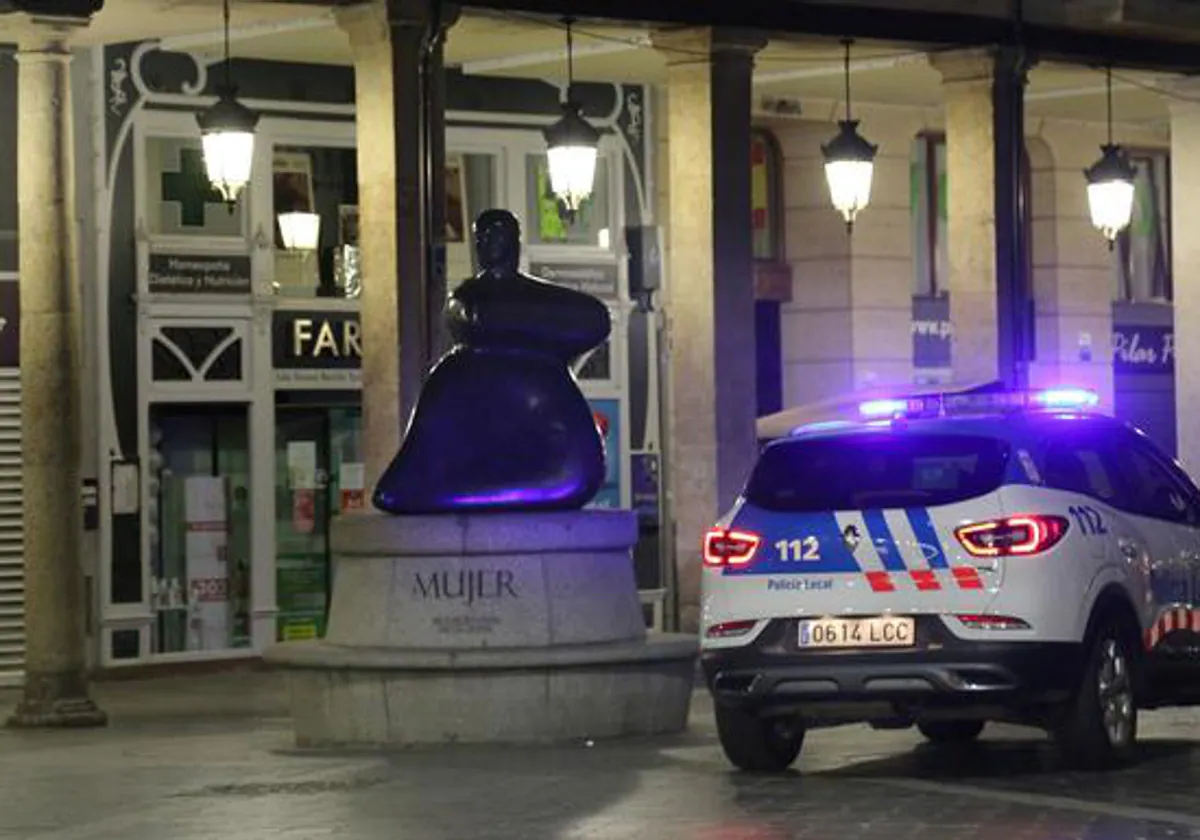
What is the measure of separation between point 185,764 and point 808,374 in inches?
572

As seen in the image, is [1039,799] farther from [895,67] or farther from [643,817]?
[895,67]

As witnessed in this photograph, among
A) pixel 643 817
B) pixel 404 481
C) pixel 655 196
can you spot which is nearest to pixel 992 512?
pixel 643 817

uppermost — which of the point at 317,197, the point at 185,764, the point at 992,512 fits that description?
the point at 317,197

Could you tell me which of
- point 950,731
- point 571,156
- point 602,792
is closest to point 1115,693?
point 950,731

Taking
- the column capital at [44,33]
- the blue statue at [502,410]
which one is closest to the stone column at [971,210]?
the column capital at [44,33]

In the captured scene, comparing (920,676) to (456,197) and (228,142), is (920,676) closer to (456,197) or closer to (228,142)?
(228,142)

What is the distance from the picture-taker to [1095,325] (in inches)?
1300

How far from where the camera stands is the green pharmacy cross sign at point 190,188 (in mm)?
25828

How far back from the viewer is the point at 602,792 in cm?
1449

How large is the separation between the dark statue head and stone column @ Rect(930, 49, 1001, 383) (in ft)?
30.1

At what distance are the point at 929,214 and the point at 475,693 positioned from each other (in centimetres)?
1577

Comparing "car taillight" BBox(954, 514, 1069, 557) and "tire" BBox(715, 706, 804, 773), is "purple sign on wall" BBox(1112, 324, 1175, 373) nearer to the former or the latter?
"tire" BBox(715, 706, 804, 773)

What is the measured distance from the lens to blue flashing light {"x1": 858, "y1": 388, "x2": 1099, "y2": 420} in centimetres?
1555

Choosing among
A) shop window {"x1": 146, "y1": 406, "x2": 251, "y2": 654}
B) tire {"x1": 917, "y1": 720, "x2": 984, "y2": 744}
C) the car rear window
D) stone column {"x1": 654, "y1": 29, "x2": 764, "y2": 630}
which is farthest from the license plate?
shop window {"x1": 146, "y1": 406, "x2": 251, "y2": 654}
